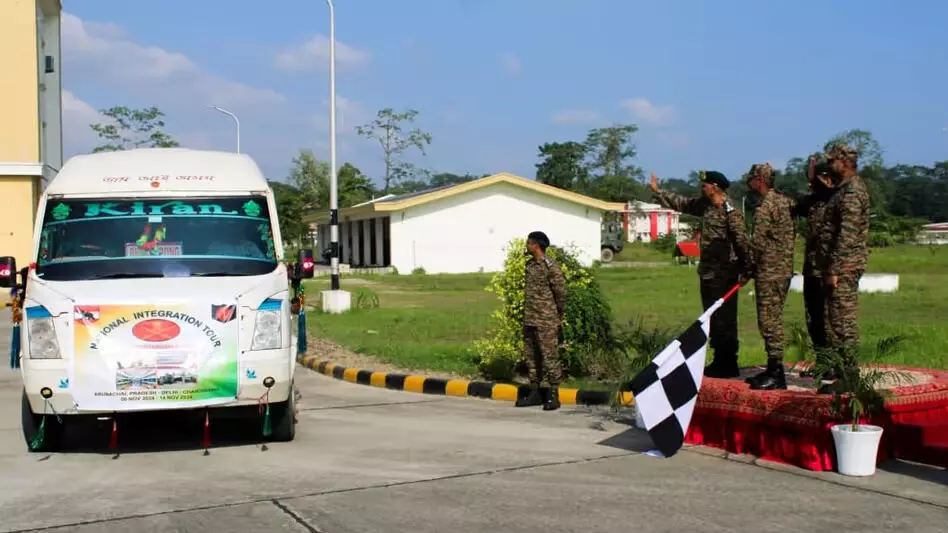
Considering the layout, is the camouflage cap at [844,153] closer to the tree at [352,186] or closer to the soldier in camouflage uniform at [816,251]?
the soldier in camouflage uniform at [816,251]

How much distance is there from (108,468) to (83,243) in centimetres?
196

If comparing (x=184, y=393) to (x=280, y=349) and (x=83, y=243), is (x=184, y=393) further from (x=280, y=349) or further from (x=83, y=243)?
(x=83, y=243)

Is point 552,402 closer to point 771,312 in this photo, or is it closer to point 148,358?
point 771,312

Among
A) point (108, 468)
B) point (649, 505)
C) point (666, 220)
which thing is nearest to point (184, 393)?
point (108, 468)

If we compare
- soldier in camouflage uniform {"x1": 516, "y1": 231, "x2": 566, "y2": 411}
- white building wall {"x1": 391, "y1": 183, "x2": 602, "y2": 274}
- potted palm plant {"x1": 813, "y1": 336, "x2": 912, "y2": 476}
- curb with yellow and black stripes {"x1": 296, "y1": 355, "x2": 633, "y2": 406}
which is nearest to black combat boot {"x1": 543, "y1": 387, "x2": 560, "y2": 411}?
soldier in camouflage uniform {"x1": 516, "y1": 231, "x2": 566, "y2": 411}

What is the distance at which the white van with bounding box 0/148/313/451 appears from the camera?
7070 millimetres

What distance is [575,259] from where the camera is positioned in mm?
11477

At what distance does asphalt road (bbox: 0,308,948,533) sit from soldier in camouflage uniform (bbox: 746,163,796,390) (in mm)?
823

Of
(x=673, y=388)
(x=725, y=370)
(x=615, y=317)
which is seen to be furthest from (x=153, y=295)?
(x=615, y=317)

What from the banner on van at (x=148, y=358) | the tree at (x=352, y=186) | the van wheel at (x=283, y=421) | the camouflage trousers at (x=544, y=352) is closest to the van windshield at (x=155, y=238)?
the banner on van at (x=148, y=358)

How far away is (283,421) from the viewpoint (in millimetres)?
7930

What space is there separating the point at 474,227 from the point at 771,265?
39.0 m

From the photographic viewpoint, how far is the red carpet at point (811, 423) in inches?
267

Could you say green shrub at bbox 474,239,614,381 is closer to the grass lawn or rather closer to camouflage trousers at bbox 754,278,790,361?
the grass lawn
